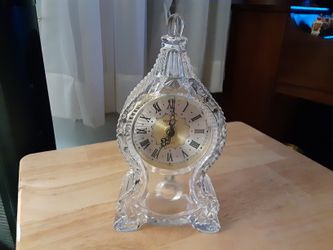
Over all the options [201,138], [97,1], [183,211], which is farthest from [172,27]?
[97,1]

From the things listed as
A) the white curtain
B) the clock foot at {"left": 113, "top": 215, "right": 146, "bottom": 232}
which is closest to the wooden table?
the clock foot at {"left": 113, "top": 215, "right": 146, "bottom": 232}

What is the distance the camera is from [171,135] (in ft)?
1.49

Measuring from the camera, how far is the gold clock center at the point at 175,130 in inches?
17.5

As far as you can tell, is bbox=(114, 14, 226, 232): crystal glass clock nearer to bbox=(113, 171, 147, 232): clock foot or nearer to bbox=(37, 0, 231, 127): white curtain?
bbox=(113, 171, 147, 232): clock foot

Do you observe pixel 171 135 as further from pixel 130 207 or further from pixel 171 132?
pixel 130 207

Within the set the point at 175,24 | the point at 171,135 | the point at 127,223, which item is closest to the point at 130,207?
the point at 127,223

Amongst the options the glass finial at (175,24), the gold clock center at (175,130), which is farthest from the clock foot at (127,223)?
the glass finial at (175,24)

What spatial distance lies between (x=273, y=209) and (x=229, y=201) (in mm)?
74

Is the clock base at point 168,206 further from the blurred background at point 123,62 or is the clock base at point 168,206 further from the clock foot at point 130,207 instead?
the blurred background at point 123,62

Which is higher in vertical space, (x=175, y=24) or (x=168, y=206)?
(x=175, y=24)

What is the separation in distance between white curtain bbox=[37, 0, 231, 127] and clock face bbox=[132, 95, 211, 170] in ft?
1.38

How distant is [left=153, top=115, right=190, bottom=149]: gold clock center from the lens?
0.45 meters

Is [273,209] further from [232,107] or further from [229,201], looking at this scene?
[232,107]

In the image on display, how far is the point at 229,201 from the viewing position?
0.52m
